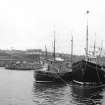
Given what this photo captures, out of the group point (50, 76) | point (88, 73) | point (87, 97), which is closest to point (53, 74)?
point (50, 76)

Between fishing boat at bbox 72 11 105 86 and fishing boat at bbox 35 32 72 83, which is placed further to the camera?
fishing boat at bbox 35 32 72 83

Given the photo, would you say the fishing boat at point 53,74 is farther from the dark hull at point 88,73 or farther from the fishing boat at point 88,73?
the dark hull at point 88,73

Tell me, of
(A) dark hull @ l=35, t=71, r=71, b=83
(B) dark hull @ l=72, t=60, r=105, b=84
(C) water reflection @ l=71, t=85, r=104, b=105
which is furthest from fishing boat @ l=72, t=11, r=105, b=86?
(A) dark hull @ l=35, t=71, r=71, b=83

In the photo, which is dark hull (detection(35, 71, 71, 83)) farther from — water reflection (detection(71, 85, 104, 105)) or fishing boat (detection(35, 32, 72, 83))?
water reflection (detection(71, 85, 104, 105))

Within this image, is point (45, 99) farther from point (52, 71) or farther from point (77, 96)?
point (52, 71)

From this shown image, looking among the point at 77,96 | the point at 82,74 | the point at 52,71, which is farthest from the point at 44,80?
the point at 77,96

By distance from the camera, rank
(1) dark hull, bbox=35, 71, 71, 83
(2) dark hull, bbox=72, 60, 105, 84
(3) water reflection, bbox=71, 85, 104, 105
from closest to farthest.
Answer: (3) water reflection, bbox=71, 85, 104, 105
(2) dark hull, bbox=72, 60, 105, 84
(1) dark hull, bbox=35, 71, 71, 83

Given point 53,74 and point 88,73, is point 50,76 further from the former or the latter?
point 88,73

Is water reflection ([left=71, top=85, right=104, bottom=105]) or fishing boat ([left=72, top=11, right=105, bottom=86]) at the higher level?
fishing boat ([left=72, top=11, right=105, bottom=86])

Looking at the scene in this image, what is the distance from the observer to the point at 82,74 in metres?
45.2

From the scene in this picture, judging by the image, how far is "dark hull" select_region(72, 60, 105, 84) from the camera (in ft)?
147

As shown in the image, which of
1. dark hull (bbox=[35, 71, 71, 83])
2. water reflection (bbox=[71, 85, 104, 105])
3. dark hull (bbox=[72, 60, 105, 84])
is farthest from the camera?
dark hull (bbox=[35, 71, 71, 83])

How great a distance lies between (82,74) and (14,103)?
57.1 feet

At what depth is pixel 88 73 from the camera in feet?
147
